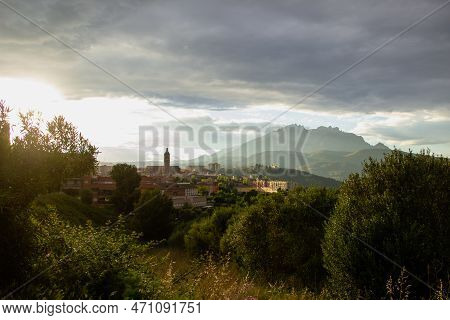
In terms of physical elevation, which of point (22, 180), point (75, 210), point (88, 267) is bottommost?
point (75, 210)

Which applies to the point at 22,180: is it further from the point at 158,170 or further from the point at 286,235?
the point at 158,170

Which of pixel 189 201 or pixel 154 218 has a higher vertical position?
pixel 189 201

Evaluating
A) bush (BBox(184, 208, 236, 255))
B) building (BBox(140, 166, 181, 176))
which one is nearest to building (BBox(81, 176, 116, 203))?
building (BBox(140, 166, 181, 176))

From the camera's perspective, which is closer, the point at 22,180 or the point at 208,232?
the point at 22,180

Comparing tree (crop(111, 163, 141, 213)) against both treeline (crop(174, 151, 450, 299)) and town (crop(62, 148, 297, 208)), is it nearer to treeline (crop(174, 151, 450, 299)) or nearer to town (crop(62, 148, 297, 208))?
town (crop(62, 148, 297, 208))

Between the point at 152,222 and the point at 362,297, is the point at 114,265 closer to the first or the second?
the point at 362,297

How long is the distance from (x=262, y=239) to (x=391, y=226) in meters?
19.2

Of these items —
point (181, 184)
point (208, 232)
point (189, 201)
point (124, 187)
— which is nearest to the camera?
point (208, 232)

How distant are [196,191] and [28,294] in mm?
73737

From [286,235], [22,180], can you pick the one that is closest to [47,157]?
[22,180]

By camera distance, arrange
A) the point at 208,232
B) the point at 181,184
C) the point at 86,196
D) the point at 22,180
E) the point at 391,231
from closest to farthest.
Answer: the point at 22,180, the point at 391,231, the point at 208,232, the point at 86,196, the point at 181,184

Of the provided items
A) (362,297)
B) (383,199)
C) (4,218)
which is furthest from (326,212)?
(4,218)

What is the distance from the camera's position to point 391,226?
2073cm
